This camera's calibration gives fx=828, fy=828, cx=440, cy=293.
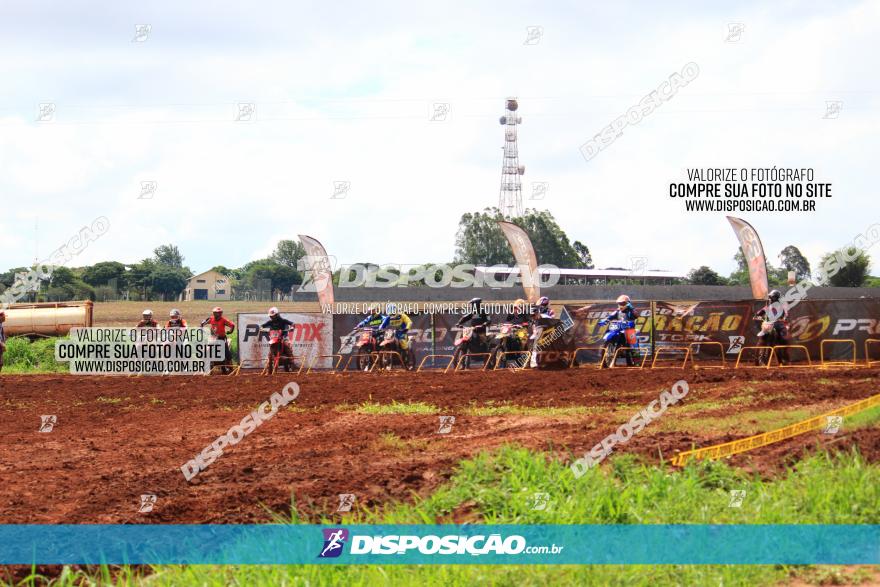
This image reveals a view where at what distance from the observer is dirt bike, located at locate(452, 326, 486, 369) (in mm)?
21500

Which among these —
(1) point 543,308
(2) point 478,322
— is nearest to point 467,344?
(2) point 478,322

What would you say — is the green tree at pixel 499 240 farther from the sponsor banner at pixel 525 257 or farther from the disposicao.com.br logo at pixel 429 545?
the disposicao.com.br logo at pixel 429 545

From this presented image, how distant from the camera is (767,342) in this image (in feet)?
64.8

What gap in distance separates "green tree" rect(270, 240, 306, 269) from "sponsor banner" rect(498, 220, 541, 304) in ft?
227

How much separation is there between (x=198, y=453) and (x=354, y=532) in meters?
4.50

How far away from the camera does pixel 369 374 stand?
19.5m

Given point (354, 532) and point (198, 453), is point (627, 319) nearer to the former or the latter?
point (198, 453)

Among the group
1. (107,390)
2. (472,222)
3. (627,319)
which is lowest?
(107,390)

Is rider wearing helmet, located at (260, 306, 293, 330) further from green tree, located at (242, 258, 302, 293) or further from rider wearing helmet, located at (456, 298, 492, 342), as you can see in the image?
green tree, located at (242, 258, 302, 293)

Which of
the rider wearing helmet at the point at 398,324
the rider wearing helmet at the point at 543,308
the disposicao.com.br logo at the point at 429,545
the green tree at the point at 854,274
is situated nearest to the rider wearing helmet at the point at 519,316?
the rider wearing helmet at the point at 543,308

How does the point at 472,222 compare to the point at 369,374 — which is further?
the point at 472,222

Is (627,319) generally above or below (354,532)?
above

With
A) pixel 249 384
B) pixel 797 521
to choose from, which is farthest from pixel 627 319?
pixel 797 521

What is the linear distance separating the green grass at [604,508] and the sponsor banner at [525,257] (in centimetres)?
2521
